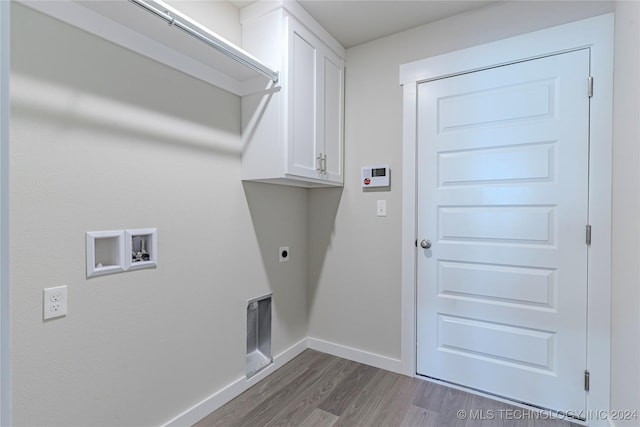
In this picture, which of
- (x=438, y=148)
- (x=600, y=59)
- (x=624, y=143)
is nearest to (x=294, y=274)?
(x=438, y=148)

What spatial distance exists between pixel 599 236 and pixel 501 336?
820 millimetres

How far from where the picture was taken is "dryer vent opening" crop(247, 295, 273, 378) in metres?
2.30

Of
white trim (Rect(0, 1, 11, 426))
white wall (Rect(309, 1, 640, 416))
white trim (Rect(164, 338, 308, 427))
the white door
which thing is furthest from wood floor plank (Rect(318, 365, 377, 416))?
white trim (Rect(0, 1, 11, 426))

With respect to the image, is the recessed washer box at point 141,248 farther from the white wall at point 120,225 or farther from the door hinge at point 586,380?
the door hinge at point 586,380


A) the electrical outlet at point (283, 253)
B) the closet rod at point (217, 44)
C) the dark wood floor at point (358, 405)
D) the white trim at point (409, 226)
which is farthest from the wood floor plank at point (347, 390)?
the closet rod at point (217, 44)

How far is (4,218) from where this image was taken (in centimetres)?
46

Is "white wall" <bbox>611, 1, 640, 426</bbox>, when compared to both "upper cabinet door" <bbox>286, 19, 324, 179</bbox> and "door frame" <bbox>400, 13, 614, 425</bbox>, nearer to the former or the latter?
"door frame" <bbox>400, 13, 614, 425</bbox>

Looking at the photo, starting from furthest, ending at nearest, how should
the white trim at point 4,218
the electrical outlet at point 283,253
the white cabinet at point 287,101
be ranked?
the electrical outlet at point 283,253 → the white cabinet at point 287,101 → the white trim at point 4,218

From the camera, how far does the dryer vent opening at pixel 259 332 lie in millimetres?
2297

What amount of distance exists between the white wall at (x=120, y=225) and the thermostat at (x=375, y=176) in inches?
37.0

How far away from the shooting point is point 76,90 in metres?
1.29

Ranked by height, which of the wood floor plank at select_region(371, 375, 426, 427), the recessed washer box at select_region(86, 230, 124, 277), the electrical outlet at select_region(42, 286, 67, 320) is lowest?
the wood floor plank at select_region(371, 375, 426, 427)

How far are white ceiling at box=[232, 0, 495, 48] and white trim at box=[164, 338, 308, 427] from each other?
2.52 meters

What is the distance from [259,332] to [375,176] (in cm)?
154
